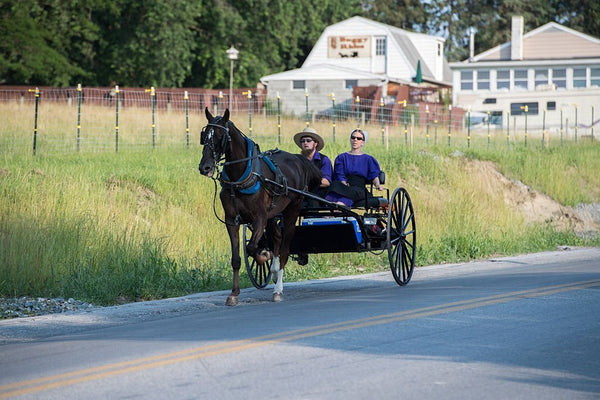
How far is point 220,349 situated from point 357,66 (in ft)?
185

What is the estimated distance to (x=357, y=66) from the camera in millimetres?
63656

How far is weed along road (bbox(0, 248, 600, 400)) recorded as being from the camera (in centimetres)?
716

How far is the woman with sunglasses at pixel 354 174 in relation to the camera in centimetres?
1420

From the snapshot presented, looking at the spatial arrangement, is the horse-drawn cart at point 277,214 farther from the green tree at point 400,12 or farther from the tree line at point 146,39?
the green tree at point 400,12

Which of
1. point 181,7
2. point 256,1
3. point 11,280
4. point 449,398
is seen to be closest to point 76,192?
point 11,280

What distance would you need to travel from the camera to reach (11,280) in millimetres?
13195

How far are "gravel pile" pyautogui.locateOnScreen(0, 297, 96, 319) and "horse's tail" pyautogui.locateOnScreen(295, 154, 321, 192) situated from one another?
11.5 feet

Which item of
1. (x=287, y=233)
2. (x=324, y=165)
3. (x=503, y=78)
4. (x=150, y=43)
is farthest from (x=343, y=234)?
(x=503, y=78)

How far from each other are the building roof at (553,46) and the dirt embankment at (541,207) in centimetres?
3623

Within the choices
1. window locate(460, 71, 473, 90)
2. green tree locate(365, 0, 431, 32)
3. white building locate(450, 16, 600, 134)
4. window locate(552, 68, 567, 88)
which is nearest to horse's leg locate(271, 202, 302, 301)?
white building locate(450, 16, 600, 134)

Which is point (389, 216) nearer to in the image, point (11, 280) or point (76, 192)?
point (11, 280)

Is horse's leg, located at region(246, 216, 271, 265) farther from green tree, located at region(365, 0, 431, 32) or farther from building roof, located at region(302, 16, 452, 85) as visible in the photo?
green tree, located at region(365, 0, 431, 32)

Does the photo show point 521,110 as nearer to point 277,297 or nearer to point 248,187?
point 277,297

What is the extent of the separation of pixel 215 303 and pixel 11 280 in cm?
287
